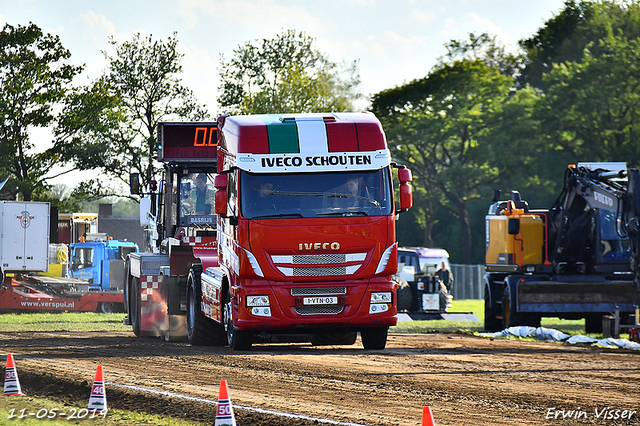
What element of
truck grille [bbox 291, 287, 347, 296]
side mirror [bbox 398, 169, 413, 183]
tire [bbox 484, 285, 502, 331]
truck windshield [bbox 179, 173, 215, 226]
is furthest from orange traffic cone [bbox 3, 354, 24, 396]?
tire [bbox 484, 285, 502, 331]

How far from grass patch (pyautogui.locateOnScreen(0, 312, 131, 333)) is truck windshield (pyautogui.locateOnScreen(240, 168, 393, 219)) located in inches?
458

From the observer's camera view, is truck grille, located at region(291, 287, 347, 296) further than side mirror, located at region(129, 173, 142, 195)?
No

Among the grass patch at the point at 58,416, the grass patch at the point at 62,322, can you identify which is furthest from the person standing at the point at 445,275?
the grass patch at the point at 58,416

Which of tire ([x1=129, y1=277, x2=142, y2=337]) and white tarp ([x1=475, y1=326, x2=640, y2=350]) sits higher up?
tire ([x1=129, y1=277, x2=142, y2=337])

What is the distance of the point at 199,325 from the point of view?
17.7 m

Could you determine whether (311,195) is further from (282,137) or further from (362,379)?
(362,379)

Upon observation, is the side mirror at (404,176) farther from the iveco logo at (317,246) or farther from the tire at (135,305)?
the tire at (135,305)

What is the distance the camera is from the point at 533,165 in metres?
58.1

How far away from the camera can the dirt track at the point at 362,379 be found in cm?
1014

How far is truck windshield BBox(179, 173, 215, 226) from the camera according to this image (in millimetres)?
19078

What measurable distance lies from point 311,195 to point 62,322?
52.6ft

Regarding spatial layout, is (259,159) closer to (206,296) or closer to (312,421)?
(206,296)

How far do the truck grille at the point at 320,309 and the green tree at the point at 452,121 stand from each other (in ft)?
143

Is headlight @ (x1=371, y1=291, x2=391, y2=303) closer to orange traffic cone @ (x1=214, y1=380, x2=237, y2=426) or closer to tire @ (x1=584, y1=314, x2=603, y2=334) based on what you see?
orange traffic cone @ (x1=214, y1=380, x2=237, y2=426)
